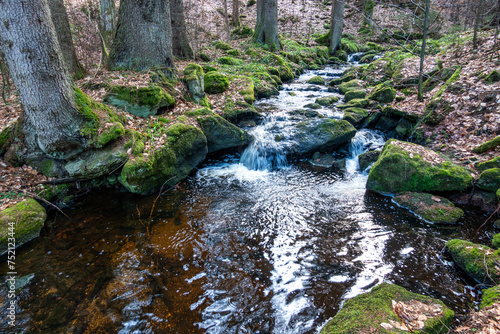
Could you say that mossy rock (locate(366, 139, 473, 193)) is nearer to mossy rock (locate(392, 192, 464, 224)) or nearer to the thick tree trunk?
mossy rock (locate(392, 192, 464, 224))

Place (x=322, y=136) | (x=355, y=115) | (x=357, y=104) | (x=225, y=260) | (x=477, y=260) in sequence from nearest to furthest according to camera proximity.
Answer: (x=477, y=260) → (x=225, y=260) → (x=322, y=136) → (x=355, y=115) → (x=357, y=104)

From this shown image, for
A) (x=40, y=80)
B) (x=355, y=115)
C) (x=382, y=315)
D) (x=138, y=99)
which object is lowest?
(x=382, y=315)

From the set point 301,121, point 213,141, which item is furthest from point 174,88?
point 301,121

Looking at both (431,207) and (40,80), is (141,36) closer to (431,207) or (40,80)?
(40,80)

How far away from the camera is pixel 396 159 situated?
6156mm

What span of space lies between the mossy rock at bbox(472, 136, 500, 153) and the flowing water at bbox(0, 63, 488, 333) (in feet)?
6.70

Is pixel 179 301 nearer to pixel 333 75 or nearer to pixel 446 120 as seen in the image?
pixel 446 120

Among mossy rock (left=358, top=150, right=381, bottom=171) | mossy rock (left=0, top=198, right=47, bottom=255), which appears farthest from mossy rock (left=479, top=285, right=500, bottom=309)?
mossy rock (left=0, top=198, right=47, bottom=255)

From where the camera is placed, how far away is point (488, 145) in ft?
19.6

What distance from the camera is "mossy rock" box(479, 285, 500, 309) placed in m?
Result: 3.02

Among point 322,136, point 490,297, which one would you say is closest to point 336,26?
point 322,136

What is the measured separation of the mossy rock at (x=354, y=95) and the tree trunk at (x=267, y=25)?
7.61m

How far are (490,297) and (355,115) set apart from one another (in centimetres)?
740

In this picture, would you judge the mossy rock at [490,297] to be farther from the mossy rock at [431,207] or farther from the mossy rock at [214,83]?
the mossy rock at [214,83]
